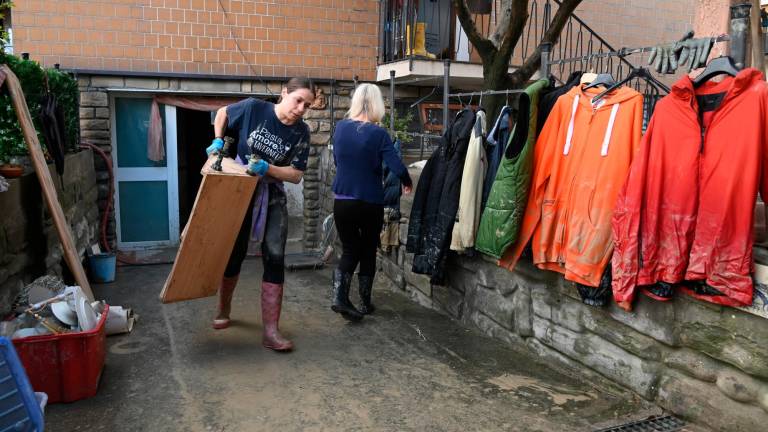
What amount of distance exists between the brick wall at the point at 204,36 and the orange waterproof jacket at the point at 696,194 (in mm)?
5898

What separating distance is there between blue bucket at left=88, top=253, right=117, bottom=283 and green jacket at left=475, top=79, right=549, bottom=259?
419 cm

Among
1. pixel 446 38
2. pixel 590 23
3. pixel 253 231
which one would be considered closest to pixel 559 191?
pixel 253 231

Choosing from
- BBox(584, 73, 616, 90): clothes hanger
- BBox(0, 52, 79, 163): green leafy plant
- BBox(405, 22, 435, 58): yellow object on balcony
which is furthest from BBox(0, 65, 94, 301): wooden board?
BBox(405, 22, 435, 58): yellow object on balcony

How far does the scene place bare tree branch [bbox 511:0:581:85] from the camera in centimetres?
645

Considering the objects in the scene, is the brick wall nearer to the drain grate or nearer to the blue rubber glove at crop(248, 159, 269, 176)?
the blue rubber glove at crop(248, 159, 269, 176)

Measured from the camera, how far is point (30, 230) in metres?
4.20

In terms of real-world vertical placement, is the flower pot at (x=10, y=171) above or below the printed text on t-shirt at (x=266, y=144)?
below

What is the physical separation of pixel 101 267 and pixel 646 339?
16.9 feet

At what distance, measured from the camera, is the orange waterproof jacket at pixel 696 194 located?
2.58m

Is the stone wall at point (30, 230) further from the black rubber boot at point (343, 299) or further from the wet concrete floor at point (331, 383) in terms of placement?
the black rubber boot at point (343, 299)

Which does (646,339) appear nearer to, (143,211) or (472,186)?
(472,186)

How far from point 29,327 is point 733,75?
370 centimetres

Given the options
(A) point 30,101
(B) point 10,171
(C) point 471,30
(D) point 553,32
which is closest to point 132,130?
(A) point 30,101

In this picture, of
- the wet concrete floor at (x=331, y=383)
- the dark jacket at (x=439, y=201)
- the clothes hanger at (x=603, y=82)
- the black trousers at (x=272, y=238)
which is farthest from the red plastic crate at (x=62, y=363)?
the clothes hanger at (x=603, y=82)
